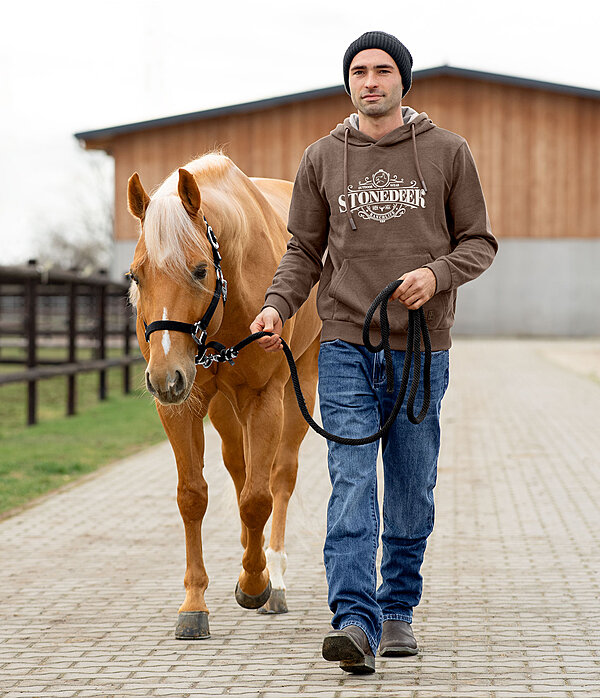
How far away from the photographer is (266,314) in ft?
12.7

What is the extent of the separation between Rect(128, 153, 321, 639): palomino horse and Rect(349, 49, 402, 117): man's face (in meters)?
0.67

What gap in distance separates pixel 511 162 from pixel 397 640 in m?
32.8

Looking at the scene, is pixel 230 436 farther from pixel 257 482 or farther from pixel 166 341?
pixel 166 341

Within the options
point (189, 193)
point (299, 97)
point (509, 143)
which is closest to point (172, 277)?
point (189, 193)

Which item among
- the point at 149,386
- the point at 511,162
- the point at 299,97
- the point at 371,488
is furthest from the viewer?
the point at 299,97

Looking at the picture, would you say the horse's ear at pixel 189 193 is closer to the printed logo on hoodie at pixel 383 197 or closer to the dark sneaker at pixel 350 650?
the printed logo on hoodie at pixel 383 197

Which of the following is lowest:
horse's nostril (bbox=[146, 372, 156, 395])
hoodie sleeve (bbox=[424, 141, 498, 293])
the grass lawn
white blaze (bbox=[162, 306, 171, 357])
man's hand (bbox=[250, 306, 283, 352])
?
the grass lawn

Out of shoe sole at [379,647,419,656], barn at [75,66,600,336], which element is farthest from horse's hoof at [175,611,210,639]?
barn at [75,66,600,336]

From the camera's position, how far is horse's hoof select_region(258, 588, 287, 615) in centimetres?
464

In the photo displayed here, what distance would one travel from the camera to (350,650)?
3.55 metres

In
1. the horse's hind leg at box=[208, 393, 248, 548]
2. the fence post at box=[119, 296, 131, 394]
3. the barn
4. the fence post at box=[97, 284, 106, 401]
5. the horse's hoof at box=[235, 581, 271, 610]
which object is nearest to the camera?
the horse's hoof at box=[235, 581, 271, 610]

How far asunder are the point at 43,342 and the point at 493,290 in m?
14.5

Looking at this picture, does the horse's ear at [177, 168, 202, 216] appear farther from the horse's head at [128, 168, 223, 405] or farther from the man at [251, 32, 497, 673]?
the man at [251, 32, 497, 673]

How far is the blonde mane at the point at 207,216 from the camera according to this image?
380 cm
